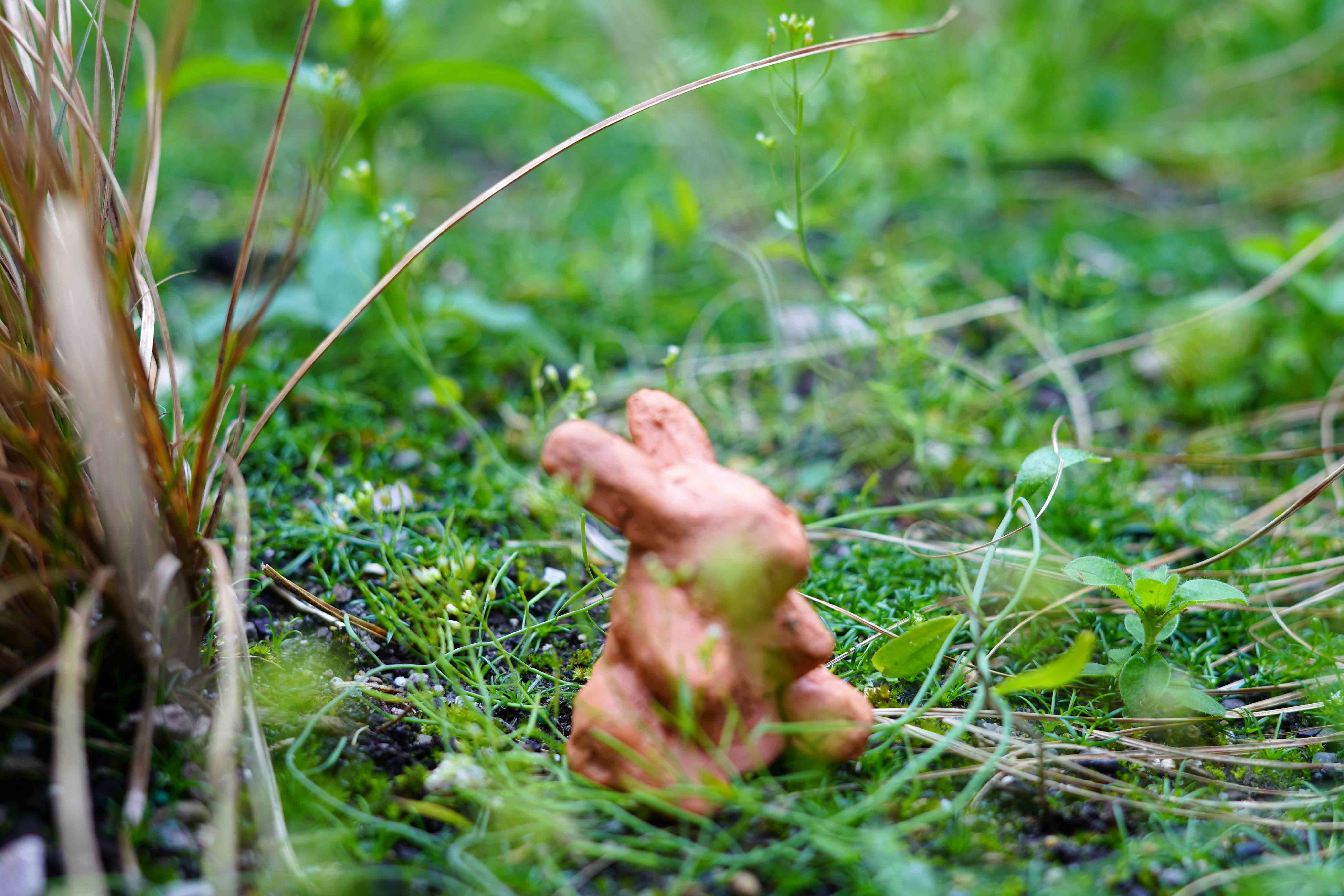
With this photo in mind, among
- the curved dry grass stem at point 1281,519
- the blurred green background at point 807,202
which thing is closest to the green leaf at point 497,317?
the blurred green background at point 807,202

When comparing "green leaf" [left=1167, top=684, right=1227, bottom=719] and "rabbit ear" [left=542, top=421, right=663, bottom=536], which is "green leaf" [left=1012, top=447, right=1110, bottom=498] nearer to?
"green leaf" [left=1167, top=684, right=1227, bottom=719]

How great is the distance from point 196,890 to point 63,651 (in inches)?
11.0

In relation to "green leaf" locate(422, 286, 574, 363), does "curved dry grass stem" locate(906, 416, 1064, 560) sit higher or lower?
lower

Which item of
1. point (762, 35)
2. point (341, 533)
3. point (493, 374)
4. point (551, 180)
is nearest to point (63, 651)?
point (341, 533)

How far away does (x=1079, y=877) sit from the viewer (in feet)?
3.52

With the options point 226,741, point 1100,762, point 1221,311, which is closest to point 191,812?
point 226,741

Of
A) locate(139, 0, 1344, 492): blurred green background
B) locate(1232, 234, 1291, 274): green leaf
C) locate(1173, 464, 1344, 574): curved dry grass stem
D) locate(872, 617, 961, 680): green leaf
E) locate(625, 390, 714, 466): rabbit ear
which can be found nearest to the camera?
locate(625, 390, 714, 466): rabbit ear

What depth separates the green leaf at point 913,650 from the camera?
4.29 ft

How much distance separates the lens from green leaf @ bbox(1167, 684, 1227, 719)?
51.3 inches

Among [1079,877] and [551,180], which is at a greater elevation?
[551,180]

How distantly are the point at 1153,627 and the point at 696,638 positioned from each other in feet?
2.33

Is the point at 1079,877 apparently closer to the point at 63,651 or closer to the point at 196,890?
the point at 196,890

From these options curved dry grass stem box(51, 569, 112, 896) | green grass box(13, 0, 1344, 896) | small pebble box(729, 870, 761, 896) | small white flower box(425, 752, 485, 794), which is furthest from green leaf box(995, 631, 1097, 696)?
curved dry grass stem box(51, 569, 112, 896)

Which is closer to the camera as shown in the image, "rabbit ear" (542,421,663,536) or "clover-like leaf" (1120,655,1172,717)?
"rabbit ear" (542,421,663,536)
